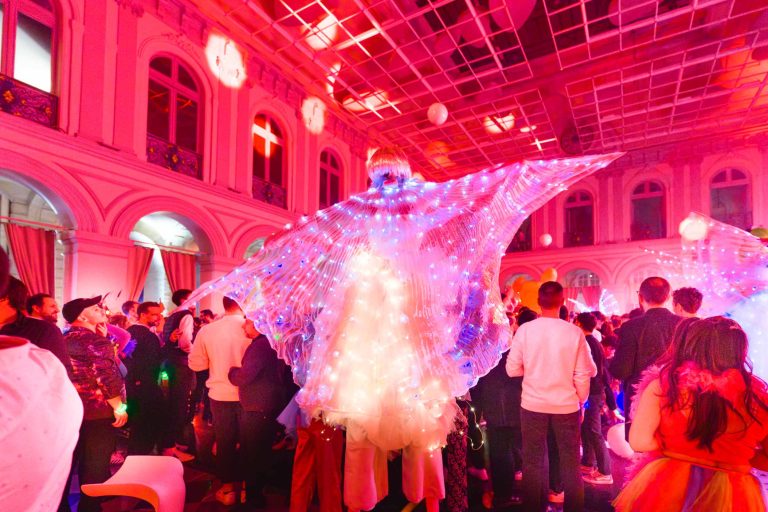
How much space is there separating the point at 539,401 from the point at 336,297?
1.47m

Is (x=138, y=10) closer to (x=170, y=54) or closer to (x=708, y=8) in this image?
(x=170, y=54)

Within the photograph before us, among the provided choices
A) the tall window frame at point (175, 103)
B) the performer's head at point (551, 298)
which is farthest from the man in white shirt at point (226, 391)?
the tall window frame at point (175, 103)

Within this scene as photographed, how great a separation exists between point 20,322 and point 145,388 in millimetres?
2240

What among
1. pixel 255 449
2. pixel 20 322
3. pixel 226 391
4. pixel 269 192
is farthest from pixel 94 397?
pixel 269 192

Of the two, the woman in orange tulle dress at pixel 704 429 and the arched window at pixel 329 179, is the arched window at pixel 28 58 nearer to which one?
the arched window at pixel 329 179

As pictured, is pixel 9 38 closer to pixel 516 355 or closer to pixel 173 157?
pixel 173 157

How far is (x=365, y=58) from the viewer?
30.5 feet

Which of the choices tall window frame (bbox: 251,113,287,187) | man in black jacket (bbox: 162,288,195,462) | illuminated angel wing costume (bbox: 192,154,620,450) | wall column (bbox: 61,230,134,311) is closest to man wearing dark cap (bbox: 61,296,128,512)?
illuminated angel wing costume (bbox: 192,154,620,450)

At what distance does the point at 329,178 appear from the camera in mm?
11953

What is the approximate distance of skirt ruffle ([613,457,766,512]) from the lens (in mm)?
1606

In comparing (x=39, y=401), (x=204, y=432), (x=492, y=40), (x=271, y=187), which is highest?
(x=492, y=40)

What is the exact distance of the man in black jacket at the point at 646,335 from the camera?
10.7 feet

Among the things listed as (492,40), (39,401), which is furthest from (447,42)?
(39,401)

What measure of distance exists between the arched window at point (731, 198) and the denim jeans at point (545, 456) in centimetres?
1402
